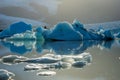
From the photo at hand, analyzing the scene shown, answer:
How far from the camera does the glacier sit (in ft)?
50.2

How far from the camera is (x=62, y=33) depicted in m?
15.5

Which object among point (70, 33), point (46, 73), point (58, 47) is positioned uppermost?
point (70, 33)

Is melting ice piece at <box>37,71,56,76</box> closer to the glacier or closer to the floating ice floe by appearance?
the floating ice floe

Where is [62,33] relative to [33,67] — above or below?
above

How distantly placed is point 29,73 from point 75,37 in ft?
35.5

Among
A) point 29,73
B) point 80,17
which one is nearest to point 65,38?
point 29,73

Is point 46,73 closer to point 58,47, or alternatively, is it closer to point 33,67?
point 33,67

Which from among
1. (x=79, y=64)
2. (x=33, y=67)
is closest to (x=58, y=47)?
(x=79, y=64)

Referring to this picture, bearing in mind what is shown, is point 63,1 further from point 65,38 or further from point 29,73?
point 29,73

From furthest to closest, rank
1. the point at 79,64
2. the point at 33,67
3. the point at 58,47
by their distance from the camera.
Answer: the point at 58,47
the point at 79,64
the point at 33,67

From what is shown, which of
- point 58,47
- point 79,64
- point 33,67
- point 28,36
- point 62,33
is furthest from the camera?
point 28,36

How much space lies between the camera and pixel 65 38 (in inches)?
628

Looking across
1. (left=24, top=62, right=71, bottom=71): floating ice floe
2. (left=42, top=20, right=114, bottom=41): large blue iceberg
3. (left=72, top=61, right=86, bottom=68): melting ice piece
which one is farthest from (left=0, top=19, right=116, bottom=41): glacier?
(left=24, top=62, right=71, bottom=71): floating ice floe

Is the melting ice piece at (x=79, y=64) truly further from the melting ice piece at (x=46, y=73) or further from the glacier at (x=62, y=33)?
the glacier at (x=62, y=33)
